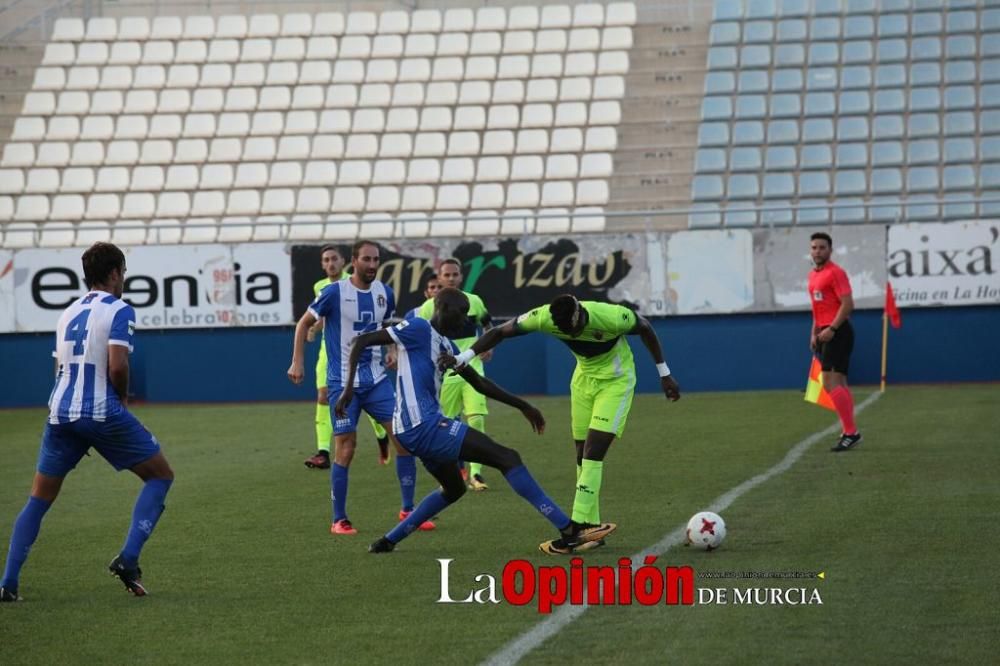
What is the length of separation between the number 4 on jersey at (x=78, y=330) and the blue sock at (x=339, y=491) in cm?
276

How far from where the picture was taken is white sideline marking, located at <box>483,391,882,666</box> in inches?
257

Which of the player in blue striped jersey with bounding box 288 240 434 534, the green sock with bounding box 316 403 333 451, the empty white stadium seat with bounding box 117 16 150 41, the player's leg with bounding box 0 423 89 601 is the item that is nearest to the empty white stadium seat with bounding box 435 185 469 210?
the empty white stadium seat with bounding box 117 16 150 41

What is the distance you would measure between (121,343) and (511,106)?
882 inches

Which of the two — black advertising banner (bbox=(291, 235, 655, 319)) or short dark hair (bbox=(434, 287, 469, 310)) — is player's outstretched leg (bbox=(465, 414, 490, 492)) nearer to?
short dark hair (bbox=(434, 287, 469, 310))

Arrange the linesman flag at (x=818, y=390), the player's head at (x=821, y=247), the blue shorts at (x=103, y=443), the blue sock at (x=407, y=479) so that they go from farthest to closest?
1. the linesman flag at (x=818, y=390)
2. the player's head at (x=821, y=247)
3. the blue sock at (x=407, y=479)
4. the blue shorts at (x=103, y=443)

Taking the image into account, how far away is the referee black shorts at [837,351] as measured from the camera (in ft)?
49.7

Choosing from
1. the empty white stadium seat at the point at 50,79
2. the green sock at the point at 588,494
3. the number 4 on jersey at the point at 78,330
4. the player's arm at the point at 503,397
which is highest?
the empty white stadium seat at the point at 50,79

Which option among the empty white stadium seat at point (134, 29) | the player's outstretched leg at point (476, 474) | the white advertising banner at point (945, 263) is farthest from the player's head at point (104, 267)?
the empty white stadium seat at point (134, 29)

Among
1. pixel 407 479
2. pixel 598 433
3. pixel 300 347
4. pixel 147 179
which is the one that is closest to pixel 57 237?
pixel 147 179

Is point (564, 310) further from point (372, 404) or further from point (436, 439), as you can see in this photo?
point (372, 404)

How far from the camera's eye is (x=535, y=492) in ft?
29.3

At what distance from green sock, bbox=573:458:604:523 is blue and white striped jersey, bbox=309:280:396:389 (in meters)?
1.97

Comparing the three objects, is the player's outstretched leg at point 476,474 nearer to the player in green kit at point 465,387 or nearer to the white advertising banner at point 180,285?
the player in green kit at point 465,387

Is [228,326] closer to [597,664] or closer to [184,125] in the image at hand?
[184,125]
